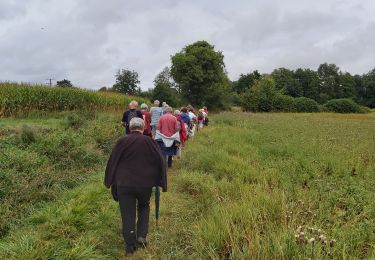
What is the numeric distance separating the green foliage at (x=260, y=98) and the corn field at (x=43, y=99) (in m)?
47.5

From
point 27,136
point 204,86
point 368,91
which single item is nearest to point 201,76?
point 204,86

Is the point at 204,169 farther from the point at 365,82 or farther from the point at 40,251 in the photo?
the point at 365,82

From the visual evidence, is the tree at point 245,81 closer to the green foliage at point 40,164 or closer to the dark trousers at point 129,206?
the green foliage at point 40,164

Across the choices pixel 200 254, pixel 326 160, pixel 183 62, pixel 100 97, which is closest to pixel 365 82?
pixel 183 62

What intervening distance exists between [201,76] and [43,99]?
139 feet

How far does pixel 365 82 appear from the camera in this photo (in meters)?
100

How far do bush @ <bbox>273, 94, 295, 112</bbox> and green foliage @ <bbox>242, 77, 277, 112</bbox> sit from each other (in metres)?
1.05

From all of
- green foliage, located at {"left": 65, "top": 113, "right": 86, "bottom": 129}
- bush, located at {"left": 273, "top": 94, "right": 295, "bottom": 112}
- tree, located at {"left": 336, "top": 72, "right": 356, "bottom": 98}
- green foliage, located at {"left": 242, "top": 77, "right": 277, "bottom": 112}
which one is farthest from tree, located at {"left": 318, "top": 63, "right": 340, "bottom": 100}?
green foliage, located at {"left": 65, "top": 113, "right": 86, "bottom": 129}

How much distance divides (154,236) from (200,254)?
1552mm

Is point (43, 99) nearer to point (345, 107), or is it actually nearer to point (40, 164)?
point (40, 164)

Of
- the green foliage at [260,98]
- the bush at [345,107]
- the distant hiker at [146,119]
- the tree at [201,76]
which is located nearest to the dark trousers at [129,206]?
the distant hiker at [146,119]

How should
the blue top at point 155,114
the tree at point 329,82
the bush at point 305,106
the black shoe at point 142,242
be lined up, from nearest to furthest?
the black shoe at point 142,242 → the blue top at point 155,114 → the bush at point 305,106 → the tree at point 329,82

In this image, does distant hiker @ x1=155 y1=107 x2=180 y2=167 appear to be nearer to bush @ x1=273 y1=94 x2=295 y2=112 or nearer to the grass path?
the grass path

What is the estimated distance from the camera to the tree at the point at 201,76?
197ft
